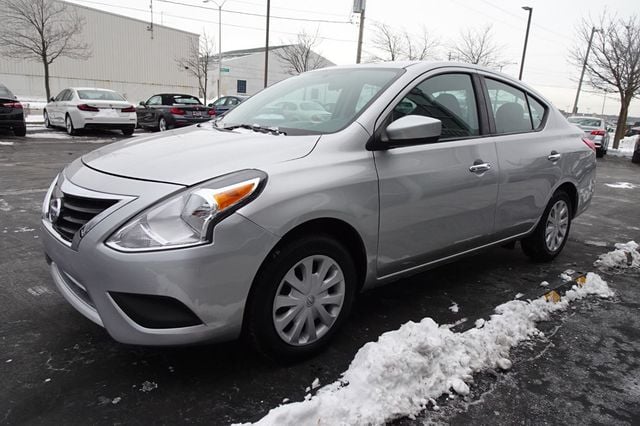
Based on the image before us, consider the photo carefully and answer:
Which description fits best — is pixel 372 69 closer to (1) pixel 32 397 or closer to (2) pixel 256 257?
(2) pixel 256 257

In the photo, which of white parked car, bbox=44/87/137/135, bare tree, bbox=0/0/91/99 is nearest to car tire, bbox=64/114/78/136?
white parked car, bbox=44/87/137/135

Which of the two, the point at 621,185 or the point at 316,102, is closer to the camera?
the point at 316,102

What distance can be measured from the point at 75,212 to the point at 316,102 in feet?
5.38

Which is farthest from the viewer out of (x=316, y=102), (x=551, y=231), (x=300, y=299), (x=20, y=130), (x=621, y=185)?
(x=20, y=130)

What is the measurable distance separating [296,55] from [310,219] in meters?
41.1

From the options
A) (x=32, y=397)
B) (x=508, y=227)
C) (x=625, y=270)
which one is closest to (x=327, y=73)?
(x=508, y=227)

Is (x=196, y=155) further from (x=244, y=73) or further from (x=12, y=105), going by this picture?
(x=244, y=73)

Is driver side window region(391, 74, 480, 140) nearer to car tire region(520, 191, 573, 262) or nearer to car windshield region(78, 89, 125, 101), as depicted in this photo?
car tire region(520, 191, 573, 262)

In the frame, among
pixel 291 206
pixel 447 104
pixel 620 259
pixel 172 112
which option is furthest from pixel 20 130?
pixel 620 259

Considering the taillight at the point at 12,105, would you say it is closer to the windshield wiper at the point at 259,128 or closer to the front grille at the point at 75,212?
the windshield wiper at the point at 259,128

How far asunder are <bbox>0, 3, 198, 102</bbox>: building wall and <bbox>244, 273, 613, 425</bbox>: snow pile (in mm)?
37126

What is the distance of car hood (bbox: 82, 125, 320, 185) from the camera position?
237cm

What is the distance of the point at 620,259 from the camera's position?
15.2 feet

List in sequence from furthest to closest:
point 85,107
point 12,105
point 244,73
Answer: point 244,73 < point 85,107 < point 12,105
